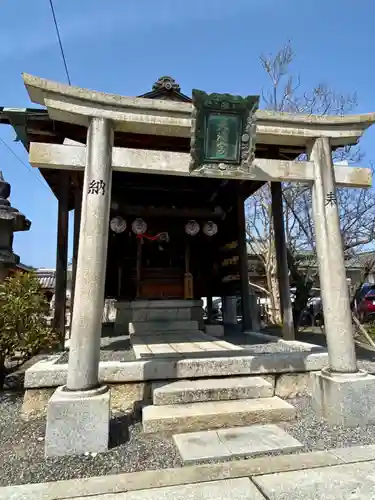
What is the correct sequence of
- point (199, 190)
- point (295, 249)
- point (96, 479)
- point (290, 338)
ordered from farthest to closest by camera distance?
point (295, 249) → point (199, 190) → point (290, 338) → point (96, 479)

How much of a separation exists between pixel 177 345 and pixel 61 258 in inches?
123

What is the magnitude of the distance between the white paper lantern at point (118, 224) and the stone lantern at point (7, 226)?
3.14 meters

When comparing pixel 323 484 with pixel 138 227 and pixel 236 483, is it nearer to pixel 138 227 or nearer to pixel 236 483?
pixel 236 483

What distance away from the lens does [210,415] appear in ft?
13.3

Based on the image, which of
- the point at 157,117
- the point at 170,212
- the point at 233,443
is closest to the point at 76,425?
the point at 233,443

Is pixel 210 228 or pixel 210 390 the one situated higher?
pixel 210 228

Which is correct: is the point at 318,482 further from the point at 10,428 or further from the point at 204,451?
the point at 10,428

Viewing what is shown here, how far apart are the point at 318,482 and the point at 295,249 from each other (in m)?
14.2

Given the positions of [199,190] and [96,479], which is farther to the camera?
[199,190]

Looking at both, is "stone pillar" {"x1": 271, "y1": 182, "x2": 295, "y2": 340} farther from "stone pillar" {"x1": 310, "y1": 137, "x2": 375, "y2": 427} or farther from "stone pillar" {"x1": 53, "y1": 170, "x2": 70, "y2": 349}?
"stone pillar" {"x1": 53, "y1": 170, "x2": 70, "y2": 349}

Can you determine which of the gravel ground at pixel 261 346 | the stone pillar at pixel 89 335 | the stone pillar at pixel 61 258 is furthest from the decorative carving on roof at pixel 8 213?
the gravel ground at pixel 261 346

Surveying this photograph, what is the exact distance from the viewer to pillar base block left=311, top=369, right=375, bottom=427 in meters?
4.16

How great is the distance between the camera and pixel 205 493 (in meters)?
2.72

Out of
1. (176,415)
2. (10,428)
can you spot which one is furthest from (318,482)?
(10,428)
